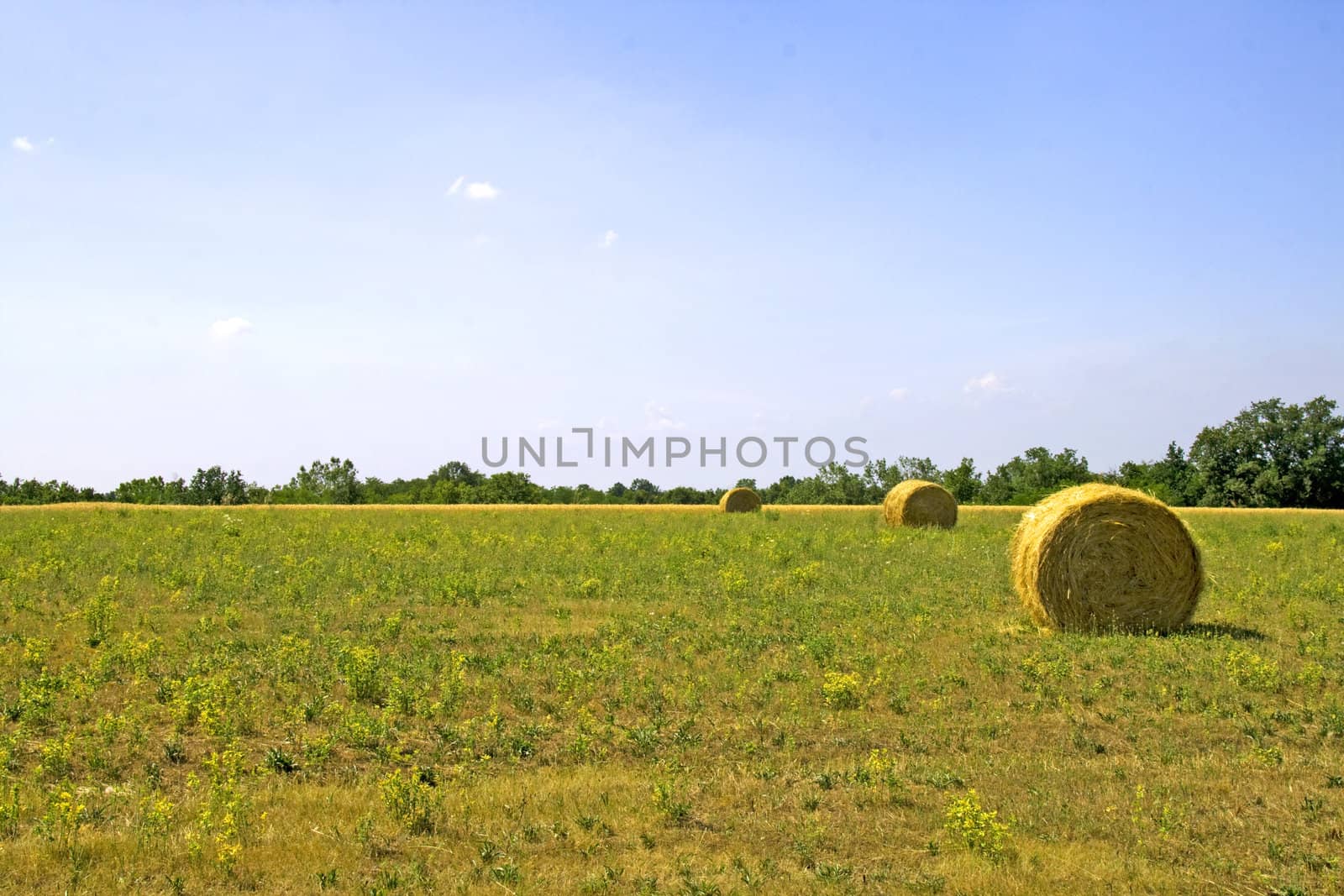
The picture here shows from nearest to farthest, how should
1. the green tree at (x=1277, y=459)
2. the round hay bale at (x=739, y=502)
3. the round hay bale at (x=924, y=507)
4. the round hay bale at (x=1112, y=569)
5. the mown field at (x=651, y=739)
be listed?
the mown field at (x=651, y=739) < the round hay bale at (x=1112, y=569) < the round hay bale at (x=924, y=507) < the round hay bale at (x=739, y=502) < the green tree at (x=1277, y=459)

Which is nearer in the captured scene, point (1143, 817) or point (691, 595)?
point (1143, 817)

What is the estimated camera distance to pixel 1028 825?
680cm

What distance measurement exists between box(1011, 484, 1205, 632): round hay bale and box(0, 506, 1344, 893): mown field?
0.69 m

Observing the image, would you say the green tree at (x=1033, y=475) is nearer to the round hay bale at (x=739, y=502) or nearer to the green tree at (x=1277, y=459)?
the green tree at (x=1277, y=459)

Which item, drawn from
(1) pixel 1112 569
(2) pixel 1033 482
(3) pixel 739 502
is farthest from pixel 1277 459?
(1) pixel 1112 569

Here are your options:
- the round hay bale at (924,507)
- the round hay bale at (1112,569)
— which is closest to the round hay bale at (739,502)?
the round hay bale at (924,507)

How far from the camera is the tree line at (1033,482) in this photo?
62.1 m

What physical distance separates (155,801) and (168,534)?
20098 millimetres

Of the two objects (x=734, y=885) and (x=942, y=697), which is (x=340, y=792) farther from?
(x=942, y=697)

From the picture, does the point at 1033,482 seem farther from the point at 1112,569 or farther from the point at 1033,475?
the point at 1112,569

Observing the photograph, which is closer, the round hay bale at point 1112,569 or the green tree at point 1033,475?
the round hay bale at point 1112,569

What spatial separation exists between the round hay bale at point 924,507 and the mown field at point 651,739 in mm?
15526

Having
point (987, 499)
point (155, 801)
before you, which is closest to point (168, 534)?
point (155, 801)

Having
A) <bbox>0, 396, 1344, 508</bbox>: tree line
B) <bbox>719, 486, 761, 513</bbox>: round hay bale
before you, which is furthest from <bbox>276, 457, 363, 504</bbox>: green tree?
<bbox>719, 486, 761, 513</bbox>: round hay bale
